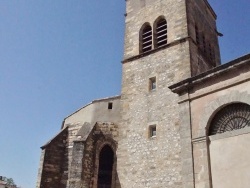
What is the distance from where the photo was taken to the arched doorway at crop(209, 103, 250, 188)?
6973mm

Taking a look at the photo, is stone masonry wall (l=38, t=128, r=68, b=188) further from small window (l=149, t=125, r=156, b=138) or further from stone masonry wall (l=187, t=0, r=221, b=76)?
stone masonry wall (l=187, t=0, r=221, b=76)

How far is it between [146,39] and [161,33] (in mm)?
979

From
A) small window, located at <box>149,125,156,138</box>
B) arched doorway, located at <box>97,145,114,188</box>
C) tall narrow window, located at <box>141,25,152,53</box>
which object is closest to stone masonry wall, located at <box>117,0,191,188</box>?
small window, located at <box>149,125,156,138</box>

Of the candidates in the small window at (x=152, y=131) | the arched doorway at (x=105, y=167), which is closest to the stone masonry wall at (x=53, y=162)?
the arched doorway at (x=105, y=167)

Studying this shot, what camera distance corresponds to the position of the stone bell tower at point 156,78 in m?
12.6

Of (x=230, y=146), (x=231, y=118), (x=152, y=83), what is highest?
(x=152, y=83)

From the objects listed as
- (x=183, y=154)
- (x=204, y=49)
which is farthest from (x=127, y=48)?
(x=183, y=154)

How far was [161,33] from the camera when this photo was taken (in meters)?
16.3

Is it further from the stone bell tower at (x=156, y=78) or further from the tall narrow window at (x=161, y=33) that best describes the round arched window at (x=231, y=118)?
the tall narrow window at (x=161, y=33)

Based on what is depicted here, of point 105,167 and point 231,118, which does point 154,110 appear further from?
point 231,118

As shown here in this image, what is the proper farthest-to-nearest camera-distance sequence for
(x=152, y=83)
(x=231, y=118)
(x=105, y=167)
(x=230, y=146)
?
1. (x=105, y=167)
2. (x=152, y=83)
3. (x=231, y=118)
4. (x=230, y=146)

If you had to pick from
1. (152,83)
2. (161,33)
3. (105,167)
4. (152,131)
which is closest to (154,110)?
(152,131)

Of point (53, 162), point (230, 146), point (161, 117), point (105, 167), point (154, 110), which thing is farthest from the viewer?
point (53, 162)

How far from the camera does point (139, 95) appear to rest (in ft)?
48.4
